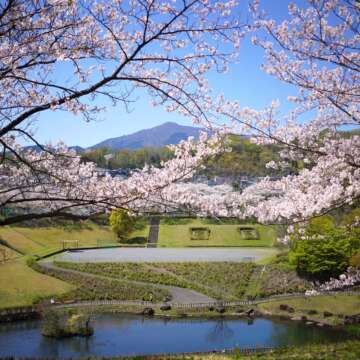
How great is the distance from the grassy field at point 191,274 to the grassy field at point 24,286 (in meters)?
3.07

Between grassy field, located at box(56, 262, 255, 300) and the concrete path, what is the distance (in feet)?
5.52

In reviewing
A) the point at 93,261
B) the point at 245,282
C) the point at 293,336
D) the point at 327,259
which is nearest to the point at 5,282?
the point at 93,261

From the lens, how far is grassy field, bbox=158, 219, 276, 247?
3919 cm

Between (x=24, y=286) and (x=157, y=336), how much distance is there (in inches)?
373

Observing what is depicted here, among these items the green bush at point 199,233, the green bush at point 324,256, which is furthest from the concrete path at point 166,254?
the green bush at point 324,256

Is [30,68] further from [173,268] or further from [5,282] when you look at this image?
[173,268]

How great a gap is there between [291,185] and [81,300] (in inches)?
767

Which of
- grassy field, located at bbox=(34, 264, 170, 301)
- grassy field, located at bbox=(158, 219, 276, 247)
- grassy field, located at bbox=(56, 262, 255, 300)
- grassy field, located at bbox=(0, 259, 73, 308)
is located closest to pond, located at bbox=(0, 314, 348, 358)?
grassy field, located at bbox=(0, 259, 73, 308)

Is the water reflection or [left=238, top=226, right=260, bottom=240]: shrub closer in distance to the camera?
the water reflection

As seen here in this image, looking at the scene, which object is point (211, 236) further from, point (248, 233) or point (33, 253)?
point (33, 253)

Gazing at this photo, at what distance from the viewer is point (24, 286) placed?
2353 cm

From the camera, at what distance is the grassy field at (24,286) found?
21.9 m

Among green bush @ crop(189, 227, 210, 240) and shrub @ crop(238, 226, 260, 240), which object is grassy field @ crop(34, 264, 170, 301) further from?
shrub @ crop(238, 226, 260, 240)

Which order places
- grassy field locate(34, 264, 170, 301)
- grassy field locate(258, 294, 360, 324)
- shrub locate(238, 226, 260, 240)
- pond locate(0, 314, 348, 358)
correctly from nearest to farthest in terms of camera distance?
1. pond locate(0, 314, 348, 358)
2. grassy field locate(258, 294, 360, 324)
3. grassy field locate(34, 264, 170, 301)
4. shrub locate(238, 226, 260, 240)
